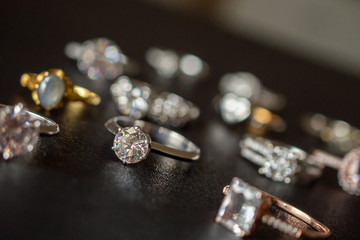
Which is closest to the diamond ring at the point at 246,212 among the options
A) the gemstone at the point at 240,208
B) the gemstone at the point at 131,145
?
the gemstone at the point at 240,208

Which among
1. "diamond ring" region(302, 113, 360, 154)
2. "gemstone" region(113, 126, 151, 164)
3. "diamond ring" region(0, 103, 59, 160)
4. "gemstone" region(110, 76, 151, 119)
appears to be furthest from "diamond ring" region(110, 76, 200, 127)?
"diamond ring" region(302, 113, 360, 154)

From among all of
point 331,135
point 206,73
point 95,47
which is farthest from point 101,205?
point 206,73

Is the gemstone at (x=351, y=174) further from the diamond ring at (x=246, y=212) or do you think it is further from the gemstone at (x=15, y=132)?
the gemstone at (x=15, y=132)

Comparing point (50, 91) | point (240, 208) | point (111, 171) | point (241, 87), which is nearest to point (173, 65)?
point (241, 87)

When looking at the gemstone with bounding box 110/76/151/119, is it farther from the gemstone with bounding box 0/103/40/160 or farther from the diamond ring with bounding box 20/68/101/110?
the gemstone with bounding box 0/103/40/160

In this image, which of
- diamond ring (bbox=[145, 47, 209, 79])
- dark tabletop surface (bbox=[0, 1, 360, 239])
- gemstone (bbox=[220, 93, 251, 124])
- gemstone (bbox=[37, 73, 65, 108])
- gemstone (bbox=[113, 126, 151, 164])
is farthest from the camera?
diamond ring (bbox=[145, 47, 209, 79])

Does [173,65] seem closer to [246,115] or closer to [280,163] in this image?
[246,115]

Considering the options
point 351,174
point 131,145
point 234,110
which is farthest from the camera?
point 234,110
